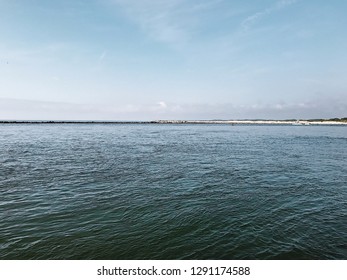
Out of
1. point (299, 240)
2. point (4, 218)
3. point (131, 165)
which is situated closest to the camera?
point (299, 240)

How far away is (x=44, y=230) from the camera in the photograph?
35.9 feet

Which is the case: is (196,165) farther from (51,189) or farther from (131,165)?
(51,189)

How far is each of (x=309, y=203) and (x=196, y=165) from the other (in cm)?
1335

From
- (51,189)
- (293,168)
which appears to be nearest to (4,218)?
(51,189)

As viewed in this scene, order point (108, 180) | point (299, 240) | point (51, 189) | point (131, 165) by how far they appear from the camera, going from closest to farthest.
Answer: point (299, 240) → point (51, 189) → point (108, 180) → point (131, 165)

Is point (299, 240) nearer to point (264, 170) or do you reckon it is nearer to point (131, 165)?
point (264, 170)

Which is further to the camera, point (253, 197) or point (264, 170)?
point (264, 170)

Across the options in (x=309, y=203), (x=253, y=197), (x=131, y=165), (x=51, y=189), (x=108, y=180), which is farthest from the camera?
(x=131, y=165)

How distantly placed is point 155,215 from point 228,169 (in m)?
13.5

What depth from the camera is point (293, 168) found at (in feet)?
83.4

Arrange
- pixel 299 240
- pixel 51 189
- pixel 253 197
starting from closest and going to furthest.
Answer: pixel 299 240 < pixel 253 197 < pixel 51 189

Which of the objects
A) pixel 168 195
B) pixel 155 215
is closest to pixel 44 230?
pixel 155 215

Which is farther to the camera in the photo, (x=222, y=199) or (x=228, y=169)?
(x=228, y=169)

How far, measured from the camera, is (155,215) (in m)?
12.8
